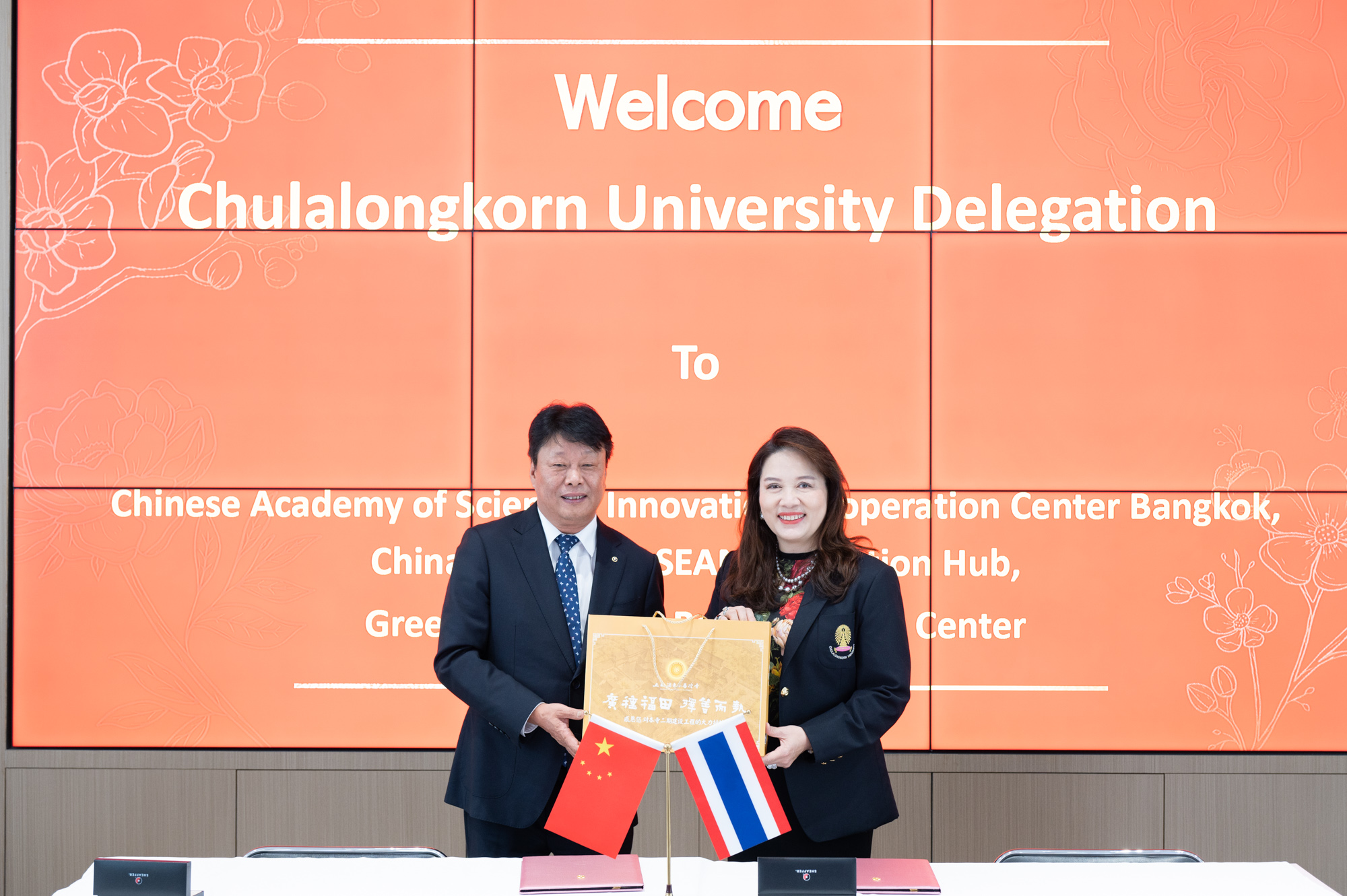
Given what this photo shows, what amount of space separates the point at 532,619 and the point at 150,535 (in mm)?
1839

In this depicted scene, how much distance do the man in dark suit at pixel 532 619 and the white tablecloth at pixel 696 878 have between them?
0.39m

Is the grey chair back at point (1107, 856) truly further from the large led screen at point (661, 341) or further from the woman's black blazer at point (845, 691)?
the large led screen at point (661, 341)

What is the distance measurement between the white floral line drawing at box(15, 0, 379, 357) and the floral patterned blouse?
2242 mm

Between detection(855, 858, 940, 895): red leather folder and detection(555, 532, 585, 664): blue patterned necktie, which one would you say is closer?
detection(855, 858, 940, 895): red leather folder

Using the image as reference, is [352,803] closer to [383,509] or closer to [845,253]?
[383,509]

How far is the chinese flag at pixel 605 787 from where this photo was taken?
6.20 feet

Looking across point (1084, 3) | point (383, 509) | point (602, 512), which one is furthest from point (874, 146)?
point (383, 509)

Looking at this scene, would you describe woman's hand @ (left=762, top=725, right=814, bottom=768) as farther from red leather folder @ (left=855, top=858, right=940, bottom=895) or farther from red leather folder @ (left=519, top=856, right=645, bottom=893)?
red leather folder @ (left=519, top=856, right=645, bottom=893)

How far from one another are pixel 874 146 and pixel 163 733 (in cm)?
337

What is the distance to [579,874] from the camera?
1.99 metres

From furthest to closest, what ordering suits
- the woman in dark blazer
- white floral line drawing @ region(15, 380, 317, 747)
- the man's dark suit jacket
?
white floral line drawing @ region(15, 380, 317, 747) < the man's dark suit jacket < the woman in dark blazer

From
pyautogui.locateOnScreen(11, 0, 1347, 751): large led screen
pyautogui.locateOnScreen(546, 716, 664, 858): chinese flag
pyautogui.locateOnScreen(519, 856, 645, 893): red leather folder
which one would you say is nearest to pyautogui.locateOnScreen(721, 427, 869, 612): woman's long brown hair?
pyautogui.locateOnScreen(546, 716, 664, 858): chinese flag

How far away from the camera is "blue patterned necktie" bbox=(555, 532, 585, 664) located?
258cm

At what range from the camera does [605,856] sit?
214 cm
